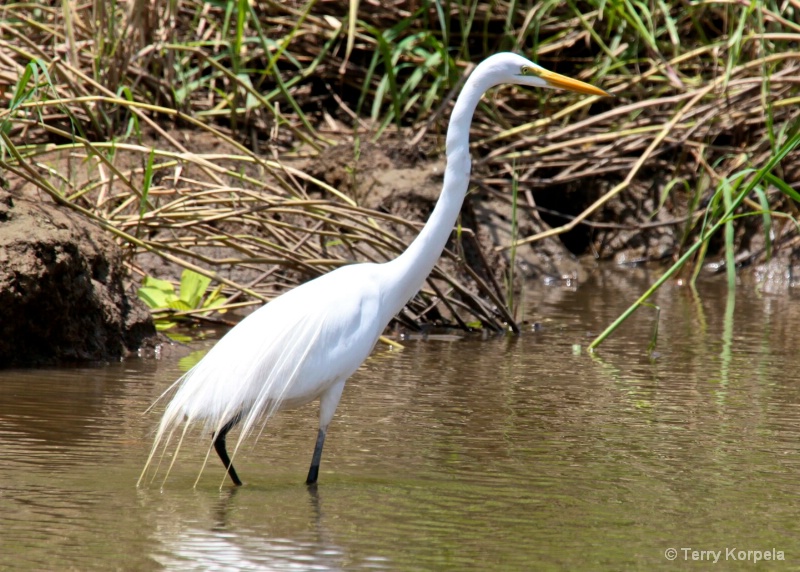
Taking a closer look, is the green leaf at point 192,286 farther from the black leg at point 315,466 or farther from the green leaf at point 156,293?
the black leg at point 315,466

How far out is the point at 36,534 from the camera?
2.83m

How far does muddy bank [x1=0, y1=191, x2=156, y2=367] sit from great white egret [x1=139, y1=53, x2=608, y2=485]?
1.62 metres

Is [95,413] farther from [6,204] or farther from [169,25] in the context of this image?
[169,25]

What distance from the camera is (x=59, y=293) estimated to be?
5.04 meters

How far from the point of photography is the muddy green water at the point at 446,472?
2.81m

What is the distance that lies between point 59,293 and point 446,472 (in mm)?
2301

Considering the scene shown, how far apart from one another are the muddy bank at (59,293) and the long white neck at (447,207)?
1945 millimetres

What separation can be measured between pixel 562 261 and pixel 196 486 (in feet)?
20.0

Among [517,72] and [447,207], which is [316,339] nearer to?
[447,207]

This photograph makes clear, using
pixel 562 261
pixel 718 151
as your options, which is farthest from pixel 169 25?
pixel 718 151

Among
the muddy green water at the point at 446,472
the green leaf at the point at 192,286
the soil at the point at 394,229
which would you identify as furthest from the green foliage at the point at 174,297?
the muddy green water at the point at 446,472

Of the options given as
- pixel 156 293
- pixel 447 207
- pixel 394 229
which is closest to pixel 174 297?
pixel 156 293

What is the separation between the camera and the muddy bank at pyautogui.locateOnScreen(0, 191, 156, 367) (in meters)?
4.89

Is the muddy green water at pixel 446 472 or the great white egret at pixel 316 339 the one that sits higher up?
the great white egret at pixel 316 339
